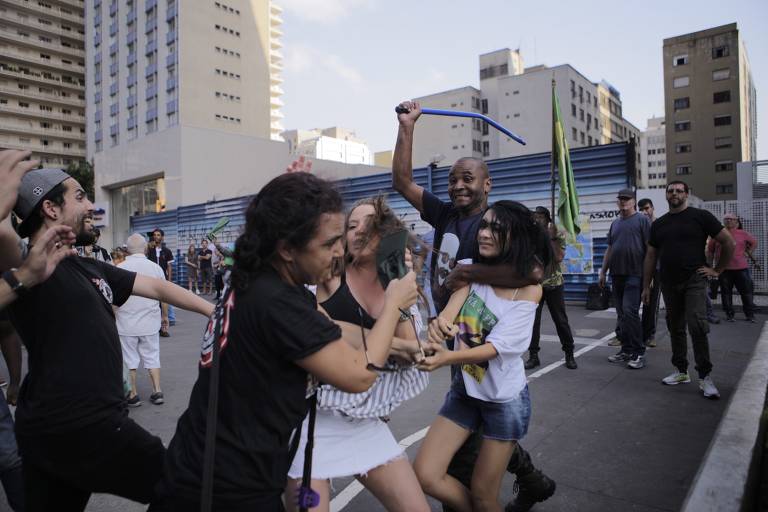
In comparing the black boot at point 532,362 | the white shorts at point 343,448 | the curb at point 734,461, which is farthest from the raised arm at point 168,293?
the black boot at point 532,362

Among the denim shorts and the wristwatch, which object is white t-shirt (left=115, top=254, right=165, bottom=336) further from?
the denim shorts

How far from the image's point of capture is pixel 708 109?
64000 mm

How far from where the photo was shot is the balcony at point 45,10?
6156cm

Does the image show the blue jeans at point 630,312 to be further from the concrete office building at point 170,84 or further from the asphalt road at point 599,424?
the concrete office building at point 170,84

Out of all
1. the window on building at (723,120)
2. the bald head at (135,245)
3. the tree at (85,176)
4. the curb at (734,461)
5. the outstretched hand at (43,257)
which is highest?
the window on building at (723,120)

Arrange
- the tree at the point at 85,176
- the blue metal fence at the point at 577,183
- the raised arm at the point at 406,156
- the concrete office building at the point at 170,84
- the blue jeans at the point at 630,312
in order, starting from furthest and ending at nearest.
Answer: the tree at the point at 85,176
the concrete office building at the point at 170,84
the blue metal fence at the point at 577,183
the blue jeans at the point at 630,312
the raised arm at the point at 406,156

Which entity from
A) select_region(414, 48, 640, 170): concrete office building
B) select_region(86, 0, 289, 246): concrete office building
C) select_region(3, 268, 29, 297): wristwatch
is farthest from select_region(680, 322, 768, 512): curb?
select_region(414, 48, 640, 170): concrete office building

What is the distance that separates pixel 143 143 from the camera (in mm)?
31453

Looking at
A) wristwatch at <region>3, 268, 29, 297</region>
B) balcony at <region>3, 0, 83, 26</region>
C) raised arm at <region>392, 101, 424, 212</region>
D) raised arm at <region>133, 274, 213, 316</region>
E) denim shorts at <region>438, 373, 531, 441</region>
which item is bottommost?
denim shorts at <region>438, 373, 531, 441</region>

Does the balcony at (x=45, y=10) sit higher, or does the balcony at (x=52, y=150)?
the balcony at (x=45, y=10)

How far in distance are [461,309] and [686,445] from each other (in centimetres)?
263

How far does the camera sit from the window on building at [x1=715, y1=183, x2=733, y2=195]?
60.8 metres

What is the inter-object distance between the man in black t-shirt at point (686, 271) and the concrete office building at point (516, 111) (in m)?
57.3

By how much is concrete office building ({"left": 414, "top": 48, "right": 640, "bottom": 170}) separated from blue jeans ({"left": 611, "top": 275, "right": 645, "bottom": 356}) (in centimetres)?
5620
